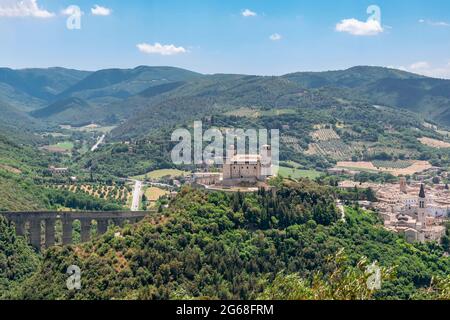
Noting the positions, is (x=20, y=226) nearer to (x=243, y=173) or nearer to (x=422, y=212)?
(x=243, y=173)

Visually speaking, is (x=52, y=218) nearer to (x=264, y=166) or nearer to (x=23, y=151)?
(x=264, y=166)

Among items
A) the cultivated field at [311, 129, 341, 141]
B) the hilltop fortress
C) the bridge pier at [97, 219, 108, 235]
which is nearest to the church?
the hilltop fortress

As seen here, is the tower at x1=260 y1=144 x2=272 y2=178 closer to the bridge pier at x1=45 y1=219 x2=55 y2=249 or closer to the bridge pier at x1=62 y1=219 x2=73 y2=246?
the bridge pier at x1=62 y1=219 x2=73 y2=246

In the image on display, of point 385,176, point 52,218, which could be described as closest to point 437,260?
point 52,218

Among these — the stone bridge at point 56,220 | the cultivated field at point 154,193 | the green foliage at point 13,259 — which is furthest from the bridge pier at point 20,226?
the cultivated field at point 154,193

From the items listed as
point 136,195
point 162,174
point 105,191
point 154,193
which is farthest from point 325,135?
point 105,191
